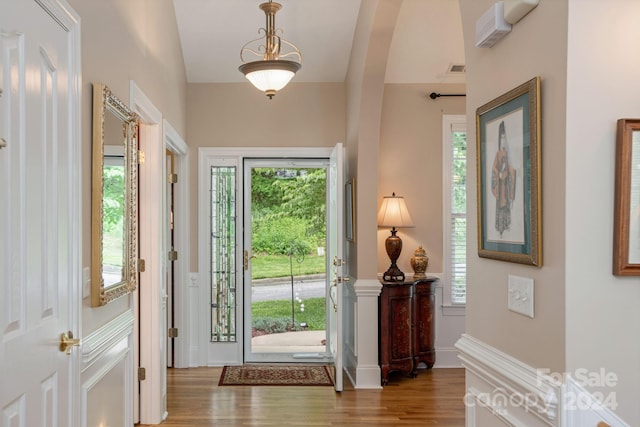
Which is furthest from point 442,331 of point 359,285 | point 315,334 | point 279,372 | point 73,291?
point 73,291

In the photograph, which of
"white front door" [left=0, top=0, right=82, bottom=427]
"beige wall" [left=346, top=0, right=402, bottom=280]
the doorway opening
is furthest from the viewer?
the doorway opening

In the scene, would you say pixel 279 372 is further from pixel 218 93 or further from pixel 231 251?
pixel 218 93

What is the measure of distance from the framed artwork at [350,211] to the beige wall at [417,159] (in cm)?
35

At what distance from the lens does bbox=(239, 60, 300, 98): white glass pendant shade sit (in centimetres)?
382

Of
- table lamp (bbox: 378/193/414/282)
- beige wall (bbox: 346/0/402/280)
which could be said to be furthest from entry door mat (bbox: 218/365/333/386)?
table lamp (bbox: 378/193/414/282)

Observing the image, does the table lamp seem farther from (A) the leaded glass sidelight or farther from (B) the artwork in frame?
(B) the artwork in frame

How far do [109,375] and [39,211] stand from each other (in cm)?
122

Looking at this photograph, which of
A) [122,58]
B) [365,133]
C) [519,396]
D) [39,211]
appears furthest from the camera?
[365,133]

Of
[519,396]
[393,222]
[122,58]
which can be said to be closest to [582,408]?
[519,396]

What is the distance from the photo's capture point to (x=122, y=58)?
10.5 ft

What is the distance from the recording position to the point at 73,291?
232 centimetres

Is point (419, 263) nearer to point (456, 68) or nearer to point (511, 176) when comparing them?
point (456, 68)

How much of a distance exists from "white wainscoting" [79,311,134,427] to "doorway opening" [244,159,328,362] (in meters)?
Answer: 3.92

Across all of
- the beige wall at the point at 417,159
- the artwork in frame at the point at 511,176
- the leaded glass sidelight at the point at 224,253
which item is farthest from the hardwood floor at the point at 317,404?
the artwork in frame at the point at 511,176
